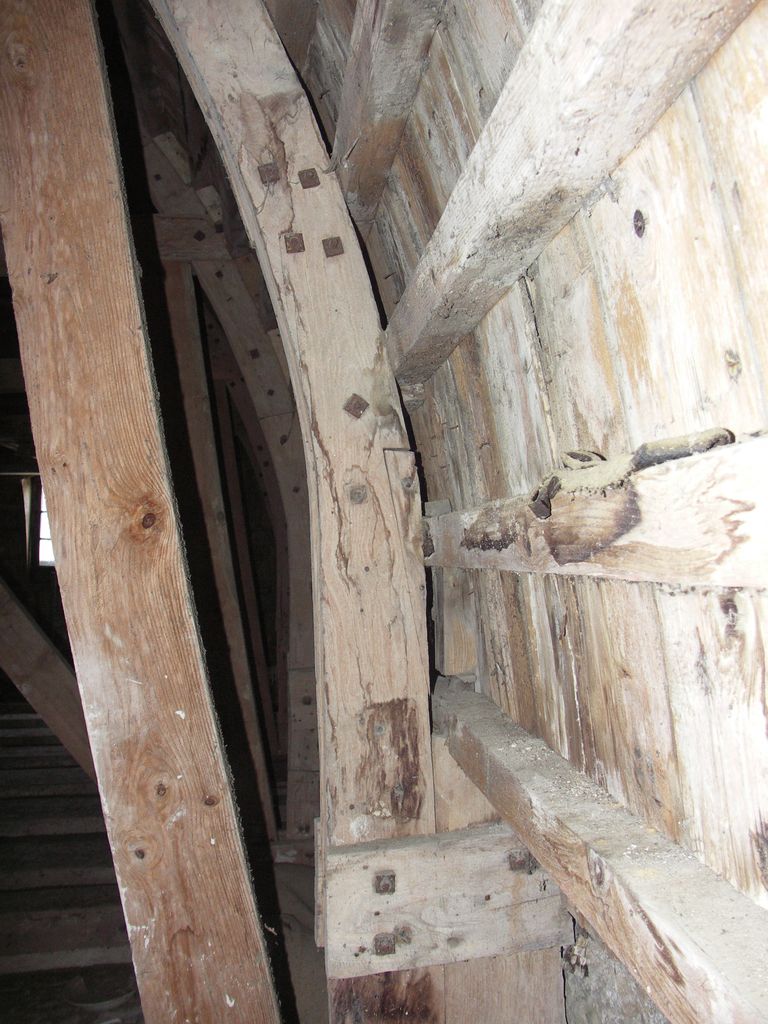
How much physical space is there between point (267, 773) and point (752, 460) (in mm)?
3308

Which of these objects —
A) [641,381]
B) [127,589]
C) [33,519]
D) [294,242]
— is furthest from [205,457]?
[33,519]

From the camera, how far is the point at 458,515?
146 cm

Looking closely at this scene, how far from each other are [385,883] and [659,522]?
1.05 m

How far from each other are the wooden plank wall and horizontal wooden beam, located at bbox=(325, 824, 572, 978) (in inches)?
13.4

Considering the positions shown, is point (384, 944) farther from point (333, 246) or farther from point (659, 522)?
point (333, 246)

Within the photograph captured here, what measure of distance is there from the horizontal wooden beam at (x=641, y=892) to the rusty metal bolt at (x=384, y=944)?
1.33 feet

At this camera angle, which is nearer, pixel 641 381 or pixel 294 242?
pixel 641 381

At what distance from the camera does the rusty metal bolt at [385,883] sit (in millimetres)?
1418

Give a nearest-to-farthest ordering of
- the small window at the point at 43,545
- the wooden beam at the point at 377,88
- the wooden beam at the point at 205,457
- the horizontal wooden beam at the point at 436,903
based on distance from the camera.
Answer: the wooden beam at the point at 377,88 < the horizontal wooden beam at the point at 436,903 < the wooden beam at the point at 205,457 < the small window at the point at 43,545

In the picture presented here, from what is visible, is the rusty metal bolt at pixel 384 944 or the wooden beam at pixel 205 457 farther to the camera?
the wooden beam at pixel 205 457

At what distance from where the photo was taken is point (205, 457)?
321 cm

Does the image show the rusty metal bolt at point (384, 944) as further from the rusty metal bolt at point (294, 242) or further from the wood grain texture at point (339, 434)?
the rusty metal bolt at point (294, 242)

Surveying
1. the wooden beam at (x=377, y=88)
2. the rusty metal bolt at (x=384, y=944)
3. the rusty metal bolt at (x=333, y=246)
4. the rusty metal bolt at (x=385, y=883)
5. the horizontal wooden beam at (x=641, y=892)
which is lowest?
the rusty metal bolt at (x=384, y=944)

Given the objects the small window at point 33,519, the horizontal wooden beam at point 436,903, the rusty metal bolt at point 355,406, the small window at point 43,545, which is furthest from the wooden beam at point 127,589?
the small window at point 43,545
